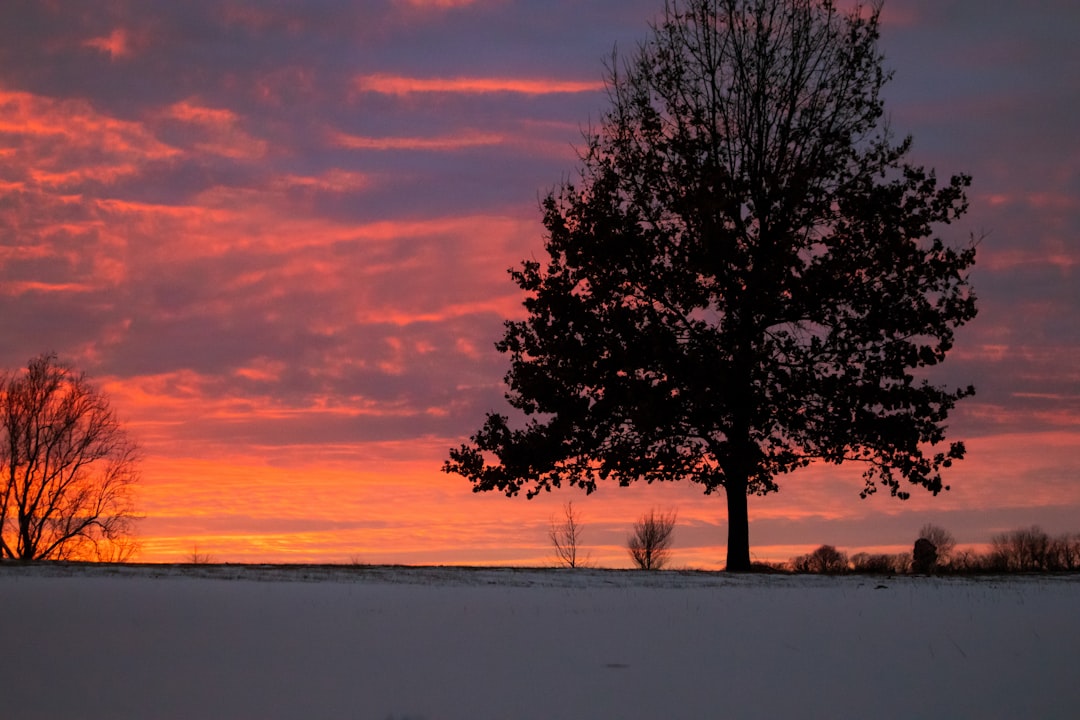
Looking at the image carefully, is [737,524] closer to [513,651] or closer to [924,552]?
[924,552]

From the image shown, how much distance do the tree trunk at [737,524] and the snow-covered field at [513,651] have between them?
32.1ft

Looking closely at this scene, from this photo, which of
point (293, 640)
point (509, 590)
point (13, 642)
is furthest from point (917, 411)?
point (13, 642)

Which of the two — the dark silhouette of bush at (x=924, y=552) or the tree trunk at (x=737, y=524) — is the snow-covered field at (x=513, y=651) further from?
the dark silhouette of bush at (x=924, y=552)

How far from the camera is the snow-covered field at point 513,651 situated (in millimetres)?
8945

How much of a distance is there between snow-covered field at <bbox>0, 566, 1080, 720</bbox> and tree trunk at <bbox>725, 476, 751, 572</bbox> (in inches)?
385

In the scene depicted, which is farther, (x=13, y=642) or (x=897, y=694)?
(x=13, y=642)

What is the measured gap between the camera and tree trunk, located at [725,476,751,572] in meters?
27.3

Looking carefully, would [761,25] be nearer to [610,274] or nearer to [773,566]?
[610,274]

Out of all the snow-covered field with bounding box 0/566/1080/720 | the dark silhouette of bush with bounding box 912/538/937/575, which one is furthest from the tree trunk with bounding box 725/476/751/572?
the snow-covered field with bounding box 0/566/1080/720

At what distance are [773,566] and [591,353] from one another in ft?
24.0

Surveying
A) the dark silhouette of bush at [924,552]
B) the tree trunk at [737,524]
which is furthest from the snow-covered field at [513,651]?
the dark silhouette of bush at [924,552]

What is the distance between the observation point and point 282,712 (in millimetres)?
8531

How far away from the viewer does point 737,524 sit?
27.4 meters

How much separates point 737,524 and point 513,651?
17151 millimetres
